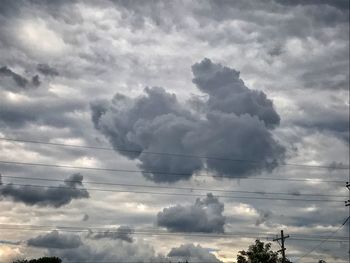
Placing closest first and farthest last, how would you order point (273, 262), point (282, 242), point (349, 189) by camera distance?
point (349, 189), point (282, 242), point (273, 262)

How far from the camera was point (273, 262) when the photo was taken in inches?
3597

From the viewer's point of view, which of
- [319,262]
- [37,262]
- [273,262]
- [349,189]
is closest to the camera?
[349,189]

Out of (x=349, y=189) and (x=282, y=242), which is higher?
(x=349, y=189)

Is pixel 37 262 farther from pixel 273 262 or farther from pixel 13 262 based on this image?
pixel 273 262

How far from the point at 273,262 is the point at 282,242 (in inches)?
875

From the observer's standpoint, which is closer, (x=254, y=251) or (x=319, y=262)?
(x=254, y=251)

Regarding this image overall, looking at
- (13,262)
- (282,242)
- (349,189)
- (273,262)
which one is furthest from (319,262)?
(13,262)

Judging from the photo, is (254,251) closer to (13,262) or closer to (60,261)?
(60,261)

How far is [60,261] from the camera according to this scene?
4222 inches

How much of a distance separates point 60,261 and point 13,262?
39.1 ft

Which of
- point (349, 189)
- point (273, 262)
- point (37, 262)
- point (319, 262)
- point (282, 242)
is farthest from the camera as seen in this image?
point (319, 262)

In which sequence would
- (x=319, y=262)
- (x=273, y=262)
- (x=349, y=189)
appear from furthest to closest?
(x=319, y=262) < (x=273, y=262) < (x=349, y=189)

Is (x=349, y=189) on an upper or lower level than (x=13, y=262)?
upper

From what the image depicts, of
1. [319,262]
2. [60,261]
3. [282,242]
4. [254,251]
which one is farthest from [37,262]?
[319,262]
